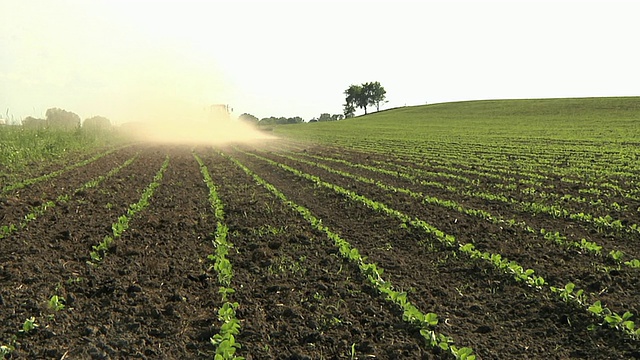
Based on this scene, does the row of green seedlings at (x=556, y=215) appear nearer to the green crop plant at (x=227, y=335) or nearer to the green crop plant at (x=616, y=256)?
the green crop plant at (x=616, y=256)

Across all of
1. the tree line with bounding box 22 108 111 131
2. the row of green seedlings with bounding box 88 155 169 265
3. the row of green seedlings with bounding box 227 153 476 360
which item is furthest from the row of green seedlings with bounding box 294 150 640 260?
the tree line with bounding box 22 108 111 131

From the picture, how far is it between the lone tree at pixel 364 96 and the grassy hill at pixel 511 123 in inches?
1434

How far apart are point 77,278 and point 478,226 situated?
7.66 metres

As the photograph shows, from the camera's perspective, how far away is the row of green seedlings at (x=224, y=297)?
394 centimetres

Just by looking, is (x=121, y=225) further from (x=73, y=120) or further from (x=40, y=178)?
(x=73, y=120)

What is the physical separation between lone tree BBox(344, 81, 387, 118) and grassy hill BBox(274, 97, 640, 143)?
120ft

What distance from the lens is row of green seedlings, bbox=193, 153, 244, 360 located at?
12.9ft

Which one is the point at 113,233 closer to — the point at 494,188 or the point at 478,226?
the point at 478,226

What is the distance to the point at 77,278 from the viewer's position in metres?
5.42

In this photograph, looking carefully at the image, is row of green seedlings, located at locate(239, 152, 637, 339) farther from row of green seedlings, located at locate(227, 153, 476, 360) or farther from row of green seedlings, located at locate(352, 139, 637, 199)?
row of green seedlings, located at locate(352, 139, 637, 199)

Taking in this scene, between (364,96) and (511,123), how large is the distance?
6822 cm

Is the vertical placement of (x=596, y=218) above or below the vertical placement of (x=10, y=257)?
below

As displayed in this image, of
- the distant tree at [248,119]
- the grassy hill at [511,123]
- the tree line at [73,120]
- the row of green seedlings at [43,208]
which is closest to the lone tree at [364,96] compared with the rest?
the grassy hill at [511,123]

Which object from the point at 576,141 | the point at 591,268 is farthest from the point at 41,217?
the point at 576,141
